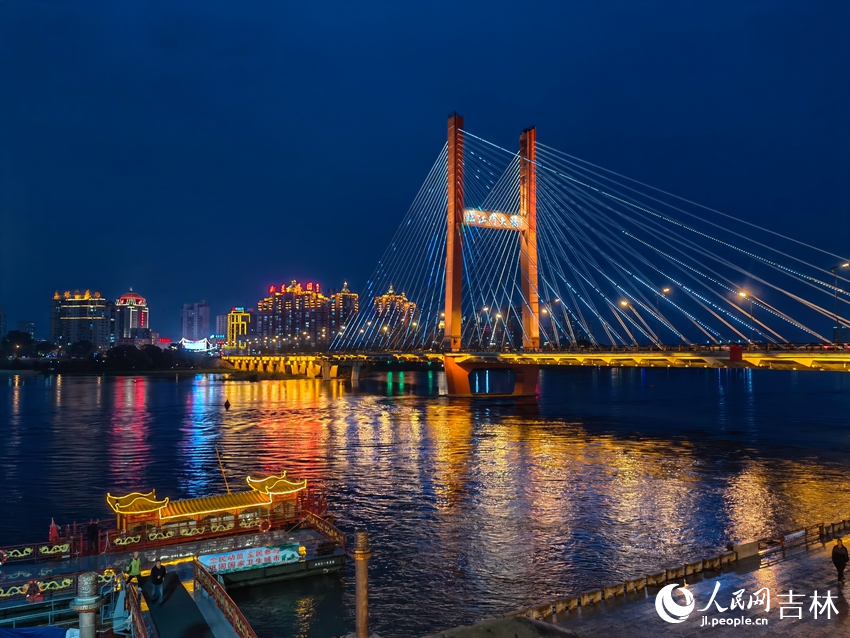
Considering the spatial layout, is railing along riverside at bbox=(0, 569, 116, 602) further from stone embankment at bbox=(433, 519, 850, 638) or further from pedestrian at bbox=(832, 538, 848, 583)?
pedestrian at bbox=(832, 538, 848, 583)

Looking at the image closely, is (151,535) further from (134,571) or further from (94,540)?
(134,571)

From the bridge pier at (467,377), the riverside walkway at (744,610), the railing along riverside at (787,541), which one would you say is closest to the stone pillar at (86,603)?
the riverside walkway at (744,610)

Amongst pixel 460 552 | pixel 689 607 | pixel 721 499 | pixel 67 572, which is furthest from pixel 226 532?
pixel 721 499

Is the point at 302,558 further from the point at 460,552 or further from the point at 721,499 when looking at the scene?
the point at 721,499

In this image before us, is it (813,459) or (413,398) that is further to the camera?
(413,398)

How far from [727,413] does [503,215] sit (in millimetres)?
27734

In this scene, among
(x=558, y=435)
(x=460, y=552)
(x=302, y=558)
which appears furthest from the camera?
(x=558, y=435)

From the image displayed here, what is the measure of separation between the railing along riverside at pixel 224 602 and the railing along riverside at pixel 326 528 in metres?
3.59

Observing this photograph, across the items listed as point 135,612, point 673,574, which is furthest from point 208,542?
point 673,574

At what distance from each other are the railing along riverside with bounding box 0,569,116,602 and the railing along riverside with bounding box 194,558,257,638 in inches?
62.8

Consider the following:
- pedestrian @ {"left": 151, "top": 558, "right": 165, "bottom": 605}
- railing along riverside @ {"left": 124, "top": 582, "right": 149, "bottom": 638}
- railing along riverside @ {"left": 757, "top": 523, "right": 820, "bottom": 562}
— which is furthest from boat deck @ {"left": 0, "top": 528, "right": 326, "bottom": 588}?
railing along riverside @ {"left": 757, "top": 523, "right": 820, "bottom": 562}

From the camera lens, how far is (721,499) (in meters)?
23.3

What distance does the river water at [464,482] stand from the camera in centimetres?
1484

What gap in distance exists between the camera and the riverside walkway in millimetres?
9477
